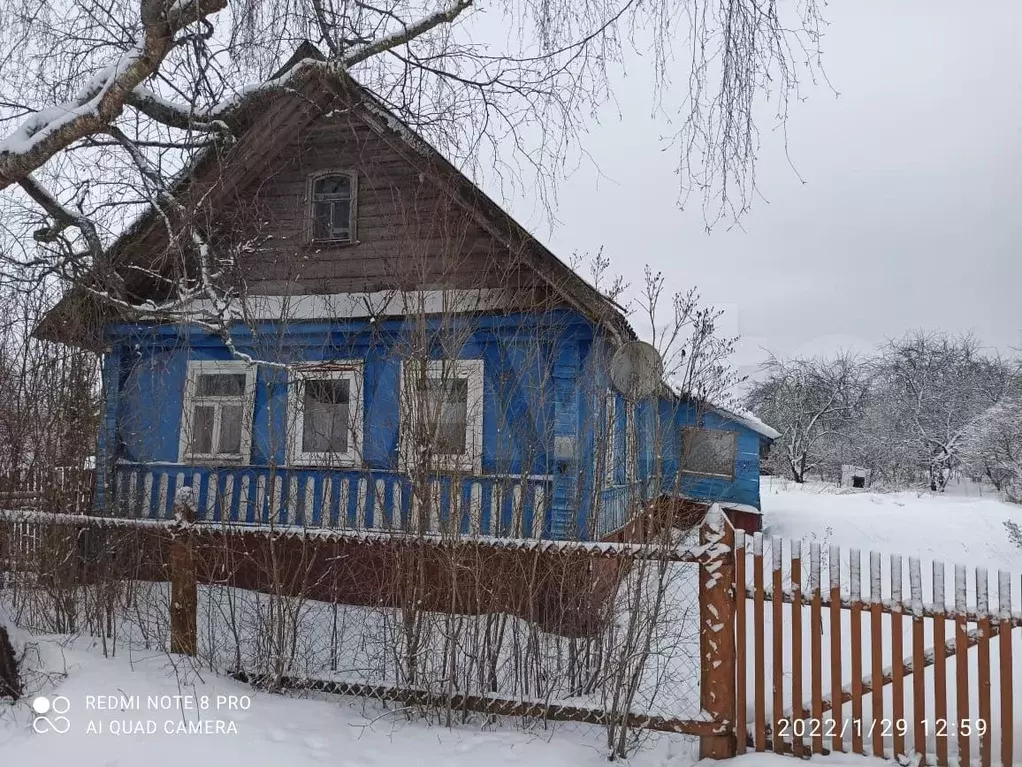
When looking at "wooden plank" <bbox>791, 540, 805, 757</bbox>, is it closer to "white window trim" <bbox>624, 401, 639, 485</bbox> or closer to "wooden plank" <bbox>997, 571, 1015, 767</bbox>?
"wooden plank" <bbox>997, 571, 1015, 767</bbox>

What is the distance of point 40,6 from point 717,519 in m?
5.20

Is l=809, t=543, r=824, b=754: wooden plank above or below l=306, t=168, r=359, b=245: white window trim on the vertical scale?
below

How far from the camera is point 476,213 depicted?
7414 mm

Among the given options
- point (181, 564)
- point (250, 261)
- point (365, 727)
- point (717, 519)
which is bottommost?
point (365, 727)

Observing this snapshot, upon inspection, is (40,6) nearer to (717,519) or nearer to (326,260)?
(326,260)

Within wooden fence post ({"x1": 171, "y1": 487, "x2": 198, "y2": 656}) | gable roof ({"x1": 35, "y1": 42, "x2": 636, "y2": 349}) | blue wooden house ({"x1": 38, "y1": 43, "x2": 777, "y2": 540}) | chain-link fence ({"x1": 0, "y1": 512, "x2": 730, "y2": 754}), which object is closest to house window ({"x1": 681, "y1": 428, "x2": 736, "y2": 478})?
blue wooden house ({"x1": 38, "y1": 43, "x2": 777, "y2": 540})

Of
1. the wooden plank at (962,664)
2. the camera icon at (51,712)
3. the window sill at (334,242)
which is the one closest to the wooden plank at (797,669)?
the wooden plank at (962,664)

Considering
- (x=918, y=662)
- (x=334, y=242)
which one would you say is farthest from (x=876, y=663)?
(x=334, y=242)

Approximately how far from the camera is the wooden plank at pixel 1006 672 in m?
3.59

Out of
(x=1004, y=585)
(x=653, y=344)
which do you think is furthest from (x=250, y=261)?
(x=1004, y=585)

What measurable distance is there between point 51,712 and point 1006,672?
5410 millimetres

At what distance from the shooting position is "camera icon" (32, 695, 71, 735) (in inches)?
162

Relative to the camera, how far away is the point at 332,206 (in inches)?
342

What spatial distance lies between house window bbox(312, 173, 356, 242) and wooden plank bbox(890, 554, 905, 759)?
682 centimetres
